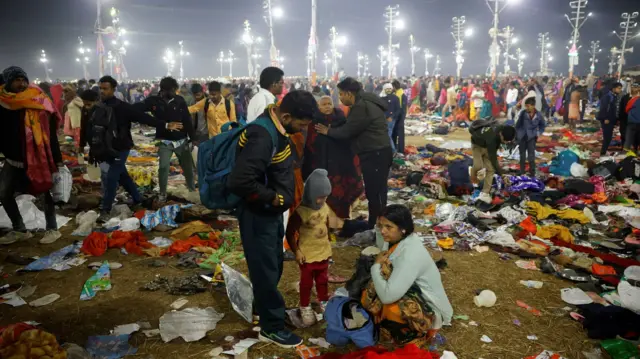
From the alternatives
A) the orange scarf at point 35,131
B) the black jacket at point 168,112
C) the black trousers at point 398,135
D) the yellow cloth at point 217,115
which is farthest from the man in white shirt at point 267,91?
the black trousers at point 398,135

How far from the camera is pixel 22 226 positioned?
19.8ft

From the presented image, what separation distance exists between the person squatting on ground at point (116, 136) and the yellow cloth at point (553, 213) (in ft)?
19.7

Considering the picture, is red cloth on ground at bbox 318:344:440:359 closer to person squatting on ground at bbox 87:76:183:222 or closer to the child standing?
the child standing

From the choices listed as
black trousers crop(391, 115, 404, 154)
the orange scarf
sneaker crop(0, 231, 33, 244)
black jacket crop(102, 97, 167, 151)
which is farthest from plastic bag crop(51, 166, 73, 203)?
black trousers crop(391, 115, 404, 154)

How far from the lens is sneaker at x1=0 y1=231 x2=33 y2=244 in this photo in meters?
5.79

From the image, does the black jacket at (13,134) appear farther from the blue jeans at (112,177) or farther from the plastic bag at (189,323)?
the plastic bag at (189,323)

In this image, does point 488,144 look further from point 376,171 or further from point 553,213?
point 376,171

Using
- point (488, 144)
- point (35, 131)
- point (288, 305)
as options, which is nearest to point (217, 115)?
point (35, 131)

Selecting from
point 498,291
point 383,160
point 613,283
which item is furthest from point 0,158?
point 613,283

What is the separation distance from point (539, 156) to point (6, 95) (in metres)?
12.0

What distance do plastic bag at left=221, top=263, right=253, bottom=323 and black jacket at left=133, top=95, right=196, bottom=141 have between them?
11.6ft

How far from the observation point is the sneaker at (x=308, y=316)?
385 centimetres

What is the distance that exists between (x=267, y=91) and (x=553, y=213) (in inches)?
196

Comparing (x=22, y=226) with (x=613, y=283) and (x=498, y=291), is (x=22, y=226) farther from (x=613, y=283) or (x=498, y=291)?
(x=613, y=283)
